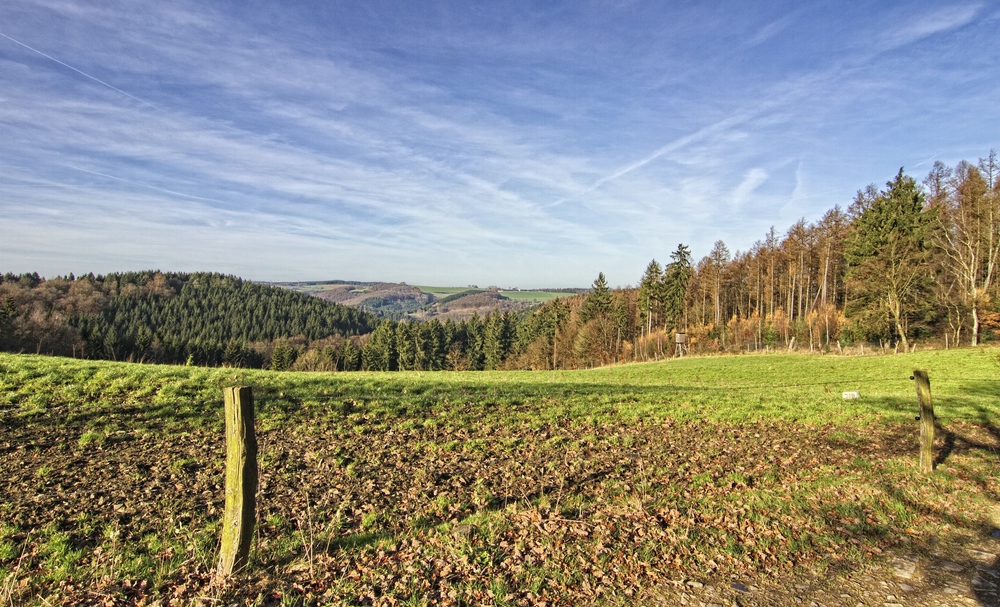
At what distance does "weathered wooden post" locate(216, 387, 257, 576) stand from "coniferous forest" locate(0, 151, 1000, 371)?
27.1 metres

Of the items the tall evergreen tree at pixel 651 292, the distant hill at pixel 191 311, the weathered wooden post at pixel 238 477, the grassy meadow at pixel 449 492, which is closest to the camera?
the weathered wooden post at pixel 238 477

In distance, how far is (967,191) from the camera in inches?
1502

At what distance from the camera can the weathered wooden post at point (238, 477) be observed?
4.70 m

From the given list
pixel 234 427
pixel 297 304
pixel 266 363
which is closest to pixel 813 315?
pixel 234 427

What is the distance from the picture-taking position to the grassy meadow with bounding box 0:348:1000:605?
5184 millimetres

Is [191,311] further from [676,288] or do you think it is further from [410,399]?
[410,399]

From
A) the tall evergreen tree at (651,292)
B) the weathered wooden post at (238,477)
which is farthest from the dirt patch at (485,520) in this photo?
the tall evergreen tree at (651,292)

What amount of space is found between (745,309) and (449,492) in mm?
77092

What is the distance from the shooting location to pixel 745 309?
72.6 meters

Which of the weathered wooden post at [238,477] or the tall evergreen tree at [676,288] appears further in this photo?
the tall evergreen tree at [676,288]

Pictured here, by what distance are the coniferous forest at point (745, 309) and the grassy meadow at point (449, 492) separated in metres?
20.8

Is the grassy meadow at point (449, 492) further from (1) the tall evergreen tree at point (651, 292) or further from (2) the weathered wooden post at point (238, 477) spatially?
(1) the tall evergreen tree at point (651, 292)

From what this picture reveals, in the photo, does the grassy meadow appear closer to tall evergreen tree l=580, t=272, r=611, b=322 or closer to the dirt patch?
the dirt patch

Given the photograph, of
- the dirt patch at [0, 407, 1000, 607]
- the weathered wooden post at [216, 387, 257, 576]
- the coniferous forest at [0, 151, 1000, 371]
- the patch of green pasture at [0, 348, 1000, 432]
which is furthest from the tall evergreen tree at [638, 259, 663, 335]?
the weathered wooden post at [216, 387, 257, 576]
